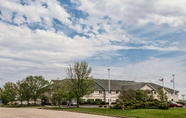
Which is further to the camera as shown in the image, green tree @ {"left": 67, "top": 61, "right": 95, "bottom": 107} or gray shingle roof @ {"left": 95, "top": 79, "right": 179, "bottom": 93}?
gray shingle roof @ {"left": 95, "top": 79, "right": 179, "bottom": 93}

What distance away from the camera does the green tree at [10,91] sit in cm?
7738

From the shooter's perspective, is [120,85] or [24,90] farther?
[120,85]

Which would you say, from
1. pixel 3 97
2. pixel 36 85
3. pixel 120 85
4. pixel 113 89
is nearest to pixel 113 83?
pixel 120 85

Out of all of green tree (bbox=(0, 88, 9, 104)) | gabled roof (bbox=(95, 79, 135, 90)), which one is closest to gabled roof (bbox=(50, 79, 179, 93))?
gabled roof (bbox=(95, 79, 135, 90))

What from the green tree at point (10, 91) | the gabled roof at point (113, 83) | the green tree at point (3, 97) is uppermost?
the gabled roof at point (113, 83)

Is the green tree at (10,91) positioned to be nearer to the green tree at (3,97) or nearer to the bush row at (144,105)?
the green tree at (3,97)

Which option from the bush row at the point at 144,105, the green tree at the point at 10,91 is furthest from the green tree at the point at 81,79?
the green tree at the point at 10,91

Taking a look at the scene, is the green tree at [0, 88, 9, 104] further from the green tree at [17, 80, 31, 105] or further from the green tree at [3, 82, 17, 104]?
the green tree at [17, 80, 31, 105]

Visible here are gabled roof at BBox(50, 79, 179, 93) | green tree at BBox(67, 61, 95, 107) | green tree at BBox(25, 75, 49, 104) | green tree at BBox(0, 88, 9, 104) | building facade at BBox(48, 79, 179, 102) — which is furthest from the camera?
green tree at BBox(0, 88, 9, 104)

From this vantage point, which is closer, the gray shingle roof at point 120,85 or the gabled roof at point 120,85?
the gabled roof at point 120,85

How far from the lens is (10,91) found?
78.1 meters

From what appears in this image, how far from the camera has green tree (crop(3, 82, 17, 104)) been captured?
77.4 metres

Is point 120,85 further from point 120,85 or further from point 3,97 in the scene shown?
point 3,97

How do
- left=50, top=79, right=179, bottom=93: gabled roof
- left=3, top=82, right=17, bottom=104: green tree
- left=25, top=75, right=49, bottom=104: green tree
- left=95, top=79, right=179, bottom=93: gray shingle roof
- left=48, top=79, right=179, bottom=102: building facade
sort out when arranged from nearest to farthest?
left=25, top=75, right=49, bottom=104: green tree → left=3, top=82, right=17, bottom=104: green tree → left=48, top=79, right=179, bottom=102: building facade → left=50, top=79, right=179, bottom=93: gabled roof → left=95, top=79, right=179, bottom=93: gray shingle roof
